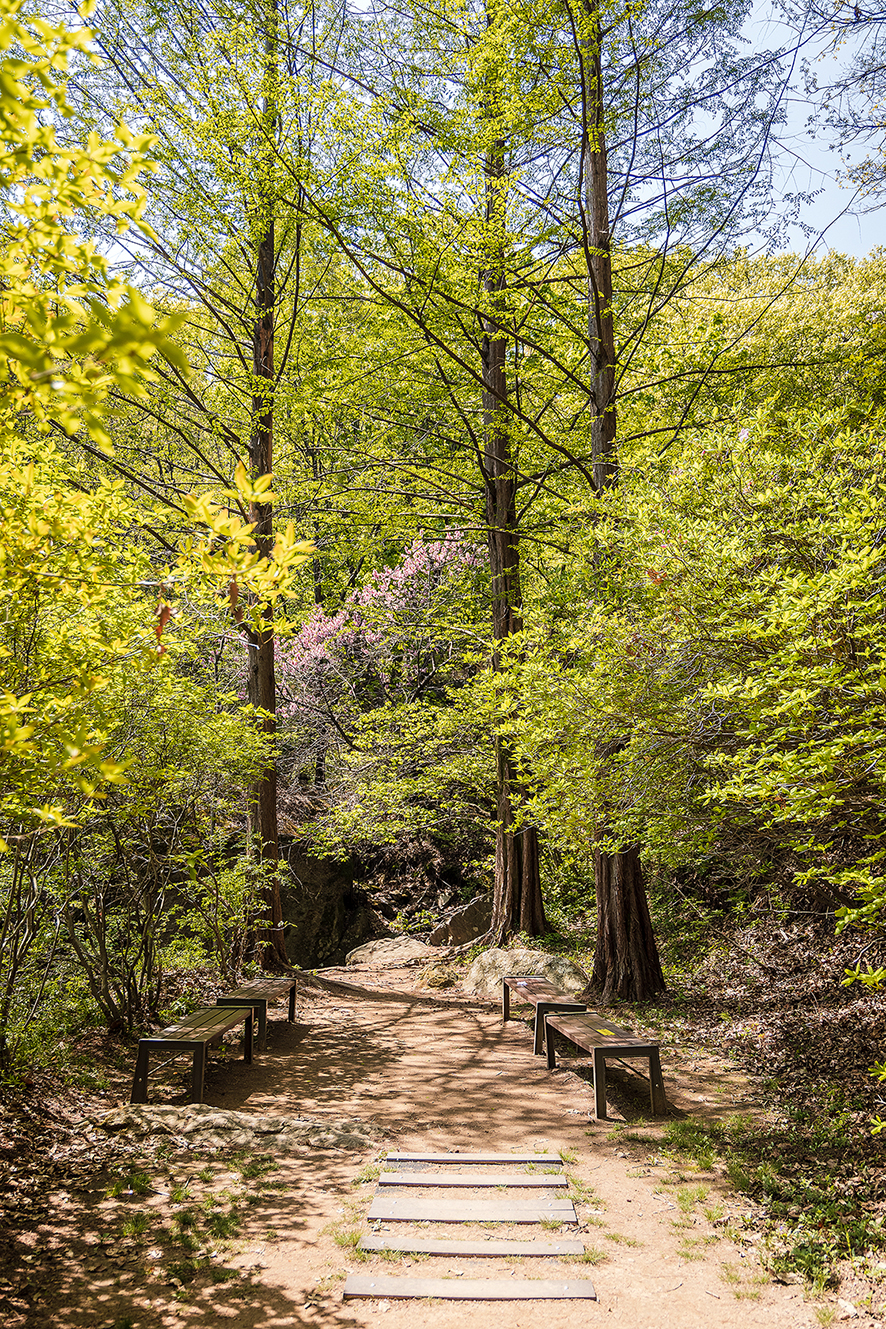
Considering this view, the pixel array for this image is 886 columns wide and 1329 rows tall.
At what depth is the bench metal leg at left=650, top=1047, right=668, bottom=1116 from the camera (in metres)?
4.95

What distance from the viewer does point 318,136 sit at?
831 centimetres

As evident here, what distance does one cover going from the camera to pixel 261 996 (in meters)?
6.64

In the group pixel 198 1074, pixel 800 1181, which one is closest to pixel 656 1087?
pixel 800 1181

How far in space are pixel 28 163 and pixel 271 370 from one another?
28.6 feet

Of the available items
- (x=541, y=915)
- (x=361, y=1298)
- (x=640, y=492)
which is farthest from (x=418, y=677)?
(x=361, y=1298)

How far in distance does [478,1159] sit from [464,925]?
790 centimetres

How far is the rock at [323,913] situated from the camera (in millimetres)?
13375

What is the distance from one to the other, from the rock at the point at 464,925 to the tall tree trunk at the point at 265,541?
338cm

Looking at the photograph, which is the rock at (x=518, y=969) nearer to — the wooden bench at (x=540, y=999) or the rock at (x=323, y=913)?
the wooden bench at (x=540, y=999)

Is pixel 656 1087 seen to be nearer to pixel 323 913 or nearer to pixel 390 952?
pixel 390 952

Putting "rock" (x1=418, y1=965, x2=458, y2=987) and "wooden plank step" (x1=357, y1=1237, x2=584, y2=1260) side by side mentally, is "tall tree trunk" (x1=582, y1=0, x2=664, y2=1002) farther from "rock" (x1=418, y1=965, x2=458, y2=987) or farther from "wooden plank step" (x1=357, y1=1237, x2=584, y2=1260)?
"wooden plank step" (x1=357, y1=1237, x2=584, y2=1260)

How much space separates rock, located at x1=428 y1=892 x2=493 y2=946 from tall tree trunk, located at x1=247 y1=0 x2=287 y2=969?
11.1 ft

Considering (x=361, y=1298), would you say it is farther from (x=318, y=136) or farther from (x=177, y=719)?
(x=318, y=136)

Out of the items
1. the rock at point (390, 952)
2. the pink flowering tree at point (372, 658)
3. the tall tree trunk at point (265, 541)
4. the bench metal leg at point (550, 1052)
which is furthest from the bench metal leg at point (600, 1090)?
the pink flowering tree at point (372, 658)
